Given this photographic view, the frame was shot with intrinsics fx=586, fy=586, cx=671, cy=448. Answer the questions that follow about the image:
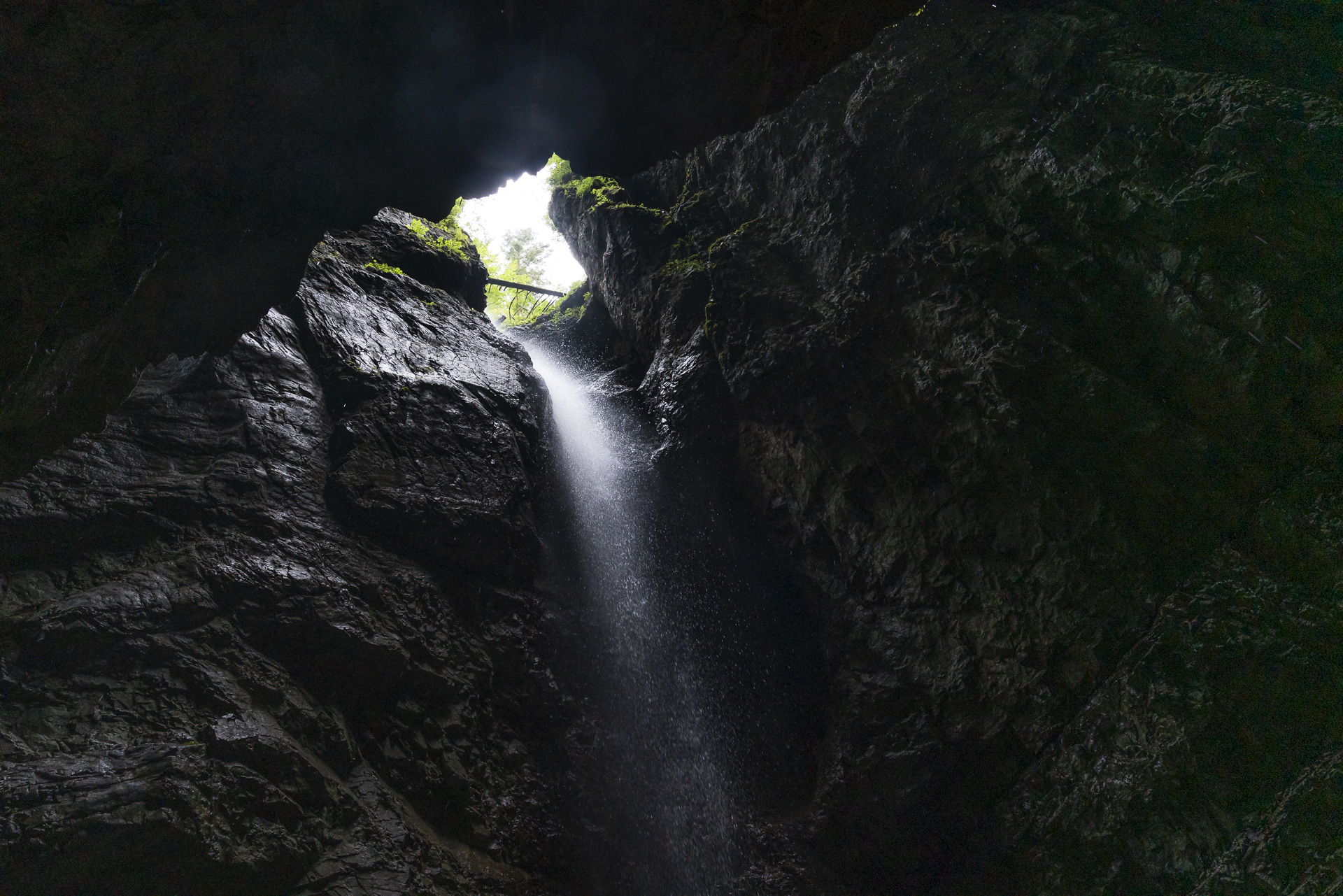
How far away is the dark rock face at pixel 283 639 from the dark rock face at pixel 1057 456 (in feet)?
12.0

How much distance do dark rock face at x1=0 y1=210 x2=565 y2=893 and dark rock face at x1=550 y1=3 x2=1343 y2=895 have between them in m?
3.64

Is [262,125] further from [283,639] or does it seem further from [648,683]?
[648,683]

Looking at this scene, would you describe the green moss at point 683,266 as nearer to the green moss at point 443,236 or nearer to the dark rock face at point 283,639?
the green moss at point 443,236

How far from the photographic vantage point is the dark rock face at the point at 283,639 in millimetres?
3637

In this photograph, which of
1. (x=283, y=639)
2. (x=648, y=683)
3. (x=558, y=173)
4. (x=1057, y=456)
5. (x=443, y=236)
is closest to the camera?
(x=283, y=639)

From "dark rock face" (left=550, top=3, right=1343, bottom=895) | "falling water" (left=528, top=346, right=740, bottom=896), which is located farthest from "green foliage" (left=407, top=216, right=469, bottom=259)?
"dark rock face" (left=550, top=3, right=1343, bottom=895)

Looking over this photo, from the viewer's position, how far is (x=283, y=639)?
491cm

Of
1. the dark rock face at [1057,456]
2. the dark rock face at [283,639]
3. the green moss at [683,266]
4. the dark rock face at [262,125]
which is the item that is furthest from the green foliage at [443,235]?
the dark rock face at [262,125]

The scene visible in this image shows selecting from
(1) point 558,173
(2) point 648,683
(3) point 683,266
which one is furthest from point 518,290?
(2) point 648,683

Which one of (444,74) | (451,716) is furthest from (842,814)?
(444,74)

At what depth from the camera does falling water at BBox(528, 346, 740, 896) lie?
6.38m

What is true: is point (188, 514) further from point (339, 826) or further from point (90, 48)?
point (90, 48)

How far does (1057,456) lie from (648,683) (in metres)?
5.41

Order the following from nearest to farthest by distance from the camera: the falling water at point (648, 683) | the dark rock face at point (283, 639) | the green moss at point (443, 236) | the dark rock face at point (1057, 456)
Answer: the dark rock face at point (283, 639) < the dark rock face at point (1057, 456) < the falling water at point (648, 683) < the green moss at point (443, 236)
